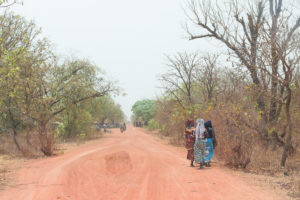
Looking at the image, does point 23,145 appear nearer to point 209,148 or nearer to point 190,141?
point 190,141

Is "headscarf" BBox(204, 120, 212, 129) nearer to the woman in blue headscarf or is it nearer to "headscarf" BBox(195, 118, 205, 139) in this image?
the woman in blue headscarf

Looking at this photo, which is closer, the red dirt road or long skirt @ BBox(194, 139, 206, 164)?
the red dirt road

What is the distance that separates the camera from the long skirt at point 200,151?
10.7 m

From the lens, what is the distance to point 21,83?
1648 centimetres

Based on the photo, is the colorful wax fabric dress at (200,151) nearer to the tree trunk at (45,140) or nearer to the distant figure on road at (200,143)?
the distant figure on road at (200,143)

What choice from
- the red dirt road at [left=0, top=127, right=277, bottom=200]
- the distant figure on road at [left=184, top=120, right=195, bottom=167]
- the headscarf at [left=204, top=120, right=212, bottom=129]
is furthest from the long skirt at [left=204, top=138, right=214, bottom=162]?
the distant figure on road at [left=184, top=120, right=195, bottom=167]

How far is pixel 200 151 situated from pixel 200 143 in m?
0.27

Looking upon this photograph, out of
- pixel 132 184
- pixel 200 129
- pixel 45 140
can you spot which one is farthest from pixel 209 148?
pixel 45 140

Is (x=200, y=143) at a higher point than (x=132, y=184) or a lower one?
higher

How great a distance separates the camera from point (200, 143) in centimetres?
1079

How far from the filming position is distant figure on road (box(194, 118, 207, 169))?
1071 cm

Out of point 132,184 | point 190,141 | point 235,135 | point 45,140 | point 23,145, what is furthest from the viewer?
point 23,145

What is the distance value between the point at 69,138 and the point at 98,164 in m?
22.5

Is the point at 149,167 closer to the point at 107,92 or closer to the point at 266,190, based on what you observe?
the point at 266,190
